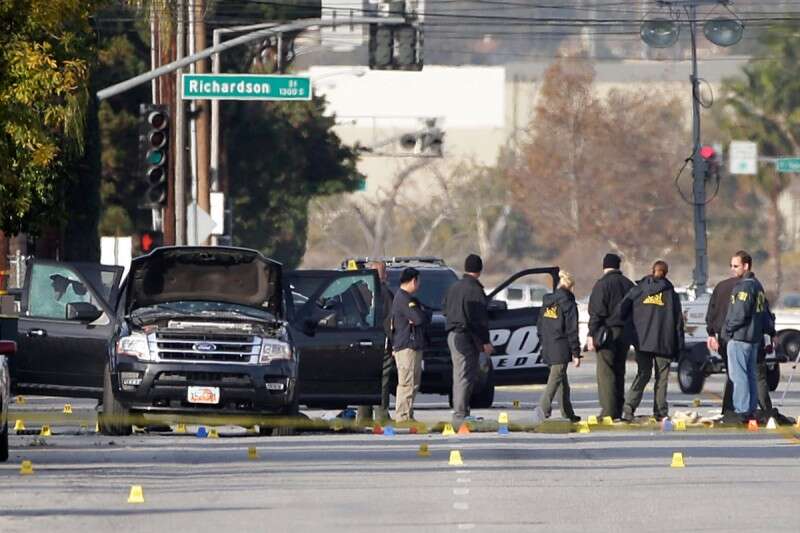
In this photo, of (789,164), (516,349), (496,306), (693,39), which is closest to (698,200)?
(693,39)

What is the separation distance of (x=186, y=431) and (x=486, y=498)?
7.66 metres

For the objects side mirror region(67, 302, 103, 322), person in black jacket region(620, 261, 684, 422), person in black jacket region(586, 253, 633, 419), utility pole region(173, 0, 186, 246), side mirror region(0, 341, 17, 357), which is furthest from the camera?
utility pole region(173, 0, 186, 246)

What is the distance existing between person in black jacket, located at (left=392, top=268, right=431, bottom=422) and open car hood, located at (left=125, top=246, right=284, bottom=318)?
1.87 meters

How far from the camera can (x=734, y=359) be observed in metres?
22.6

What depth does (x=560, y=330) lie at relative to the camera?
76.5 ft

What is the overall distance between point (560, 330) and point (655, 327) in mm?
1077

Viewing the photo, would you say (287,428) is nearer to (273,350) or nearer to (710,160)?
Answer: (273,350)

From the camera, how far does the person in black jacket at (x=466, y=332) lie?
885 inches

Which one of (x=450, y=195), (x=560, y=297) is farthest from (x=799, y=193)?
(x=560, y=297)

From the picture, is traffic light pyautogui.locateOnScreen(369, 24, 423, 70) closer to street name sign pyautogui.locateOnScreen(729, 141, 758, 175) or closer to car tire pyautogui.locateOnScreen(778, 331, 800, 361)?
car tire pyautogui.locateOnScreen(778, 331, 800, 361)

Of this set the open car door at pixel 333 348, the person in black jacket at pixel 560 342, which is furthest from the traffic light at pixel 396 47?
the open car door at pixel 333 348

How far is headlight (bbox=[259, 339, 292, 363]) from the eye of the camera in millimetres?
A: 20109

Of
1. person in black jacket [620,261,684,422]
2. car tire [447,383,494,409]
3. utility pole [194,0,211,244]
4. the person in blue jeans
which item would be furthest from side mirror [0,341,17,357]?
utility pole [194,0,211,244]

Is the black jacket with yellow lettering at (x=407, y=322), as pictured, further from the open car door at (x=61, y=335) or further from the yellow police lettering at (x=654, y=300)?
the open car door at (x=61, y=335)
